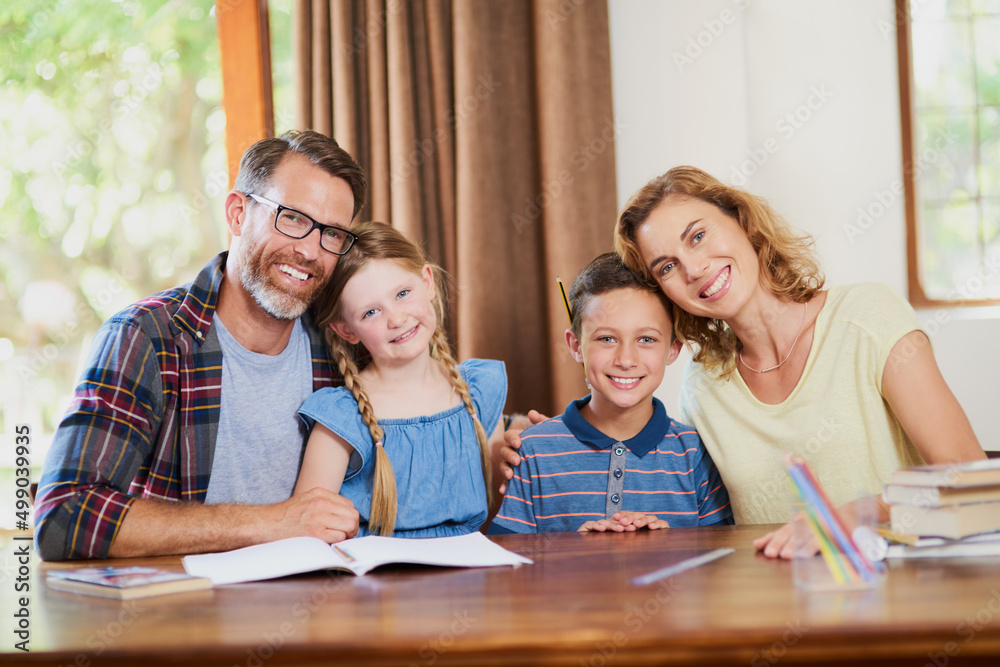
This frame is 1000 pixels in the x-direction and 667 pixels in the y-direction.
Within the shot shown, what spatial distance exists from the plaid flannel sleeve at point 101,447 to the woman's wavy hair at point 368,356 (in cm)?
38

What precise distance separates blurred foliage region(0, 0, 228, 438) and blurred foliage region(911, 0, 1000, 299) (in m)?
2.68

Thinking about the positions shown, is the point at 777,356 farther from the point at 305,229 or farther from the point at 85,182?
the point at 85,182

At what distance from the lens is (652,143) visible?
2.60m

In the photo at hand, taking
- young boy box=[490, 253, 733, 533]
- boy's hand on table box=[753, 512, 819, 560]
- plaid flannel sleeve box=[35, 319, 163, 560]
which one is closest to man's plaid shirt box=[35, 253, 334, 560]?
plaid flannel sleeve box=[35, 319, 163, 560]

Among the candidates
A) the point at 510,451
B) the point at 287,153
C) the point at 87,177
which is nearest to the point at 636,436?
the point at 510,451

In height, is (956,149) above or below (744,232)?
above

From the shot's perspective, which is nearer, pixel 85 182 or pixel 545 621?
pixel 545 621

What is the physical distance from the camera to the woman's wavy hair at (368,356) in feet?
5.27

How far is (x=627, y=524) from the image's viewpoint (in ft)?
4.71

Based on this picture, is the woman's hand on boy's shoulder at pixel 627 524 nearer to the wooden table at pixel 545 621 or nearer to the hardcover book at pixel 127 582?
the wooden table at pixel 545 621

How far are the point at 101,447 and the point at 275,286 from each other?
471mm

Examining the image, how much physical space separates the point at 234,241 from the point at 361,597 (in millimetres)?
1103

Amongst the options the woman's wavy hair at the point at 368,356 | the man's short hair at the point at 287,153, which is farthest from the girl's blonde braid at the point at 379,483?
the man's short hair at the point at 287,153

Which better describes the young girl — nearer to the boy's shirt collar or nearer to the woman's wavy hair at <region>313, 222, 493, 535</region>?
the woman's wavy hair at <region>313, 222, 493, 535</region>
